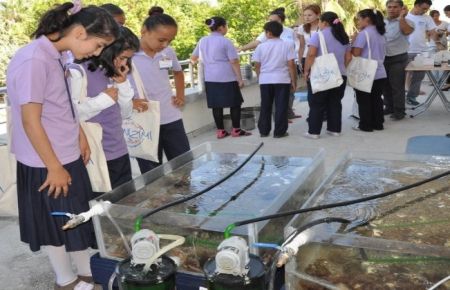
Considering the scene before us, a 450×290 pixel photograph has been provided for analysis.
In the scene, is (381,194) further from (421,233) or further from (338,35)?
(338,35)

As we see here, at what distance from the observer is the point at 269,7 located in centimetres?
1900

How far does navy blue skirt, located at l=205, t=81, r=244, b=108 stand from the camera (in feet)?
16.3

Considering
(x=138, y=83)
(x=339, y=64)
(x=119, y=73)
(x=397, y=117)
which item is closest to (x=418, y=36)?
(x=397, y=117)

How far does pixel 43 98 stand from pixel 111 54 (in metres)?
0.43

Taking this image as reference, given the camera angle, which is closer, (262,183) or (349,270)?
(349,270)

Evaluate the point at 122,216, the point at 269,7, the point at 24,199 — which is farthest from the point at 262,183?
the point at 269,7

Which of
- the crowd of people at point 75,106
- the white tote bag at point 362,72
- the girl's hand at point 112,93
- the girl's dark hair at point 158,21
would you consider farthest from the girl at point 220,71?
the girl's hand at point 112,93

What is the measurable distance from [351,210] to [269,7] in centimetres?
1872

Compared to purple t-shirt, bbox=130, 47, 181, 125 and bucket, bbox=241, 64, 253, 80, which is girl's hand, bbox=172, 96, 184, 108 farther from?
bucket, bbox=241, 64, 253, 80

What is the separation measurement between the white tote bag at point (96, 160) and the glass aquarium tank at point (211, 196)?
29cm

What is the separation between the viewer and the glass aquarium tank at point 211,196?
1.20 metres

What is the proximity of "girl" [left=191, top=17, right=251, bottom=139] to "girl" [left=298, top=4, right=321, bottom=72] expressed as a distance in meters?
0.98

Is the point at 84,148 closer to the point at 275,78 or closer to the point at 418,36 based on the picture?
the point at 275,78

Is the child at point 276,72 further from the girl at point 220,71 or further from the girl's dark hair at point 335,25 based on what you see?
the girl's dark hair at point 335,25
